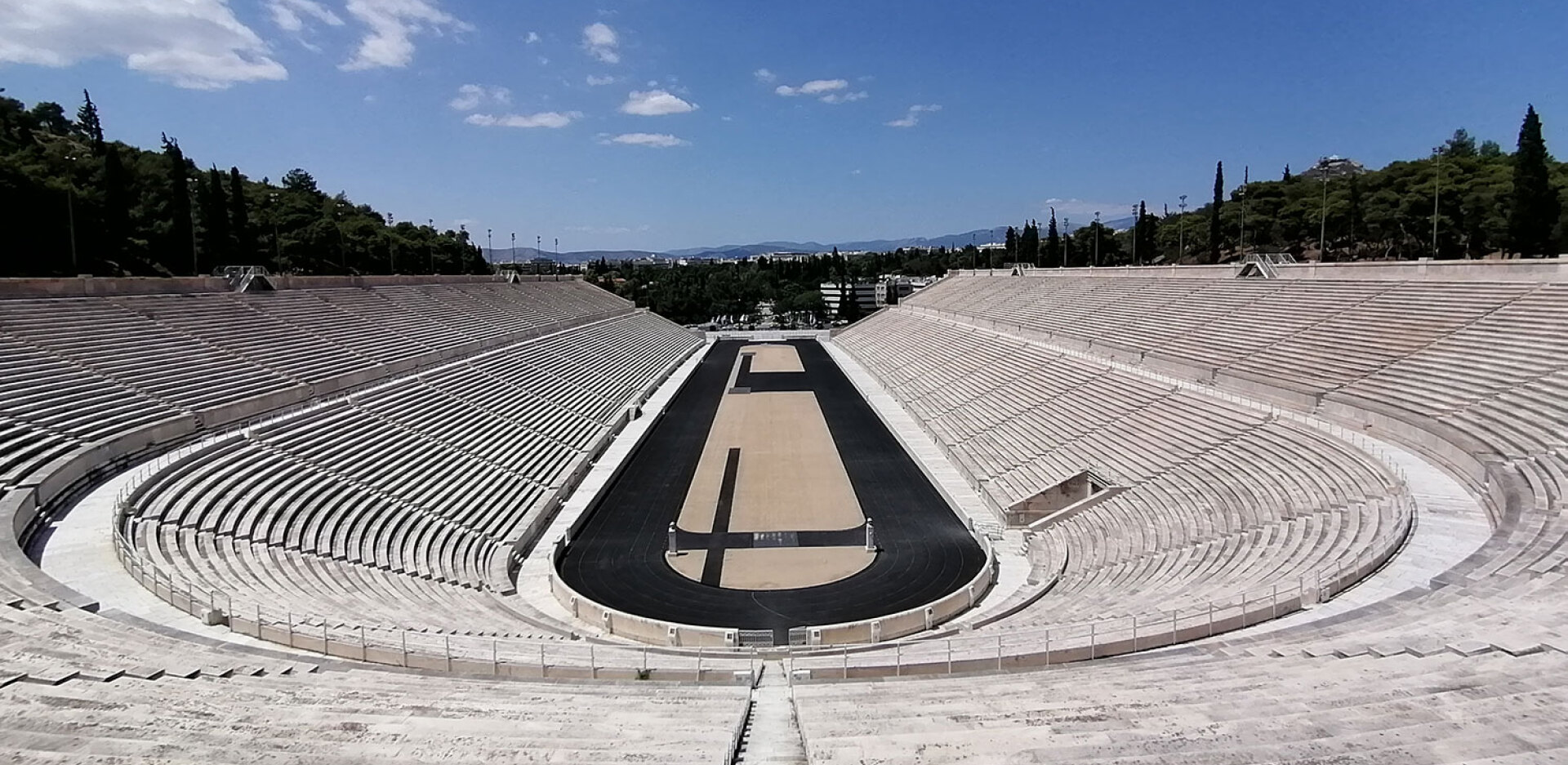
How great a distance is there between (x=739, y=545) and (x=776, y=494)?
15.2 ft

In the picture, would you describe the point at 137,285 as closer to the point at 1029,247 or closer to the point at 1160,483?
the point at 1160,483

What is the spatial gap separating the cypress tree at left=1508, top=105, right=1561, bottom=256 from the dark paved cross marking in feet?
118

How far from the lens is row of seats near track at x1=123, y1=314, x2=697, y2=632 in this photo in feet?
42.4

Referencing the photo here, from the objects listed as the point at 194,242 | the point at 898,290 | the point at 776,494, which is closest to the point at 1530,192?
the point at 776,494

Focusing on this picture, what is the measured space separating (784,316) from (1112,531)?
91.8 meters

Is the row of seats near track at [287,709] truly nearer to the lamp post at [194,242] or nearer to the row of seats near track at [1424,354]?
the row of seats near track at [1424,354]

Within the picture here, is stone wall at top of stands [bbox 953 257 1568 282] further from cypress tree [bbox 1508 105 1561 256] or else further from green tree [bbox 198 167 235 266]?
green tree [bbox 198 167 235 266]

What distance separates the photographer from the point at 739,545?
19.9m

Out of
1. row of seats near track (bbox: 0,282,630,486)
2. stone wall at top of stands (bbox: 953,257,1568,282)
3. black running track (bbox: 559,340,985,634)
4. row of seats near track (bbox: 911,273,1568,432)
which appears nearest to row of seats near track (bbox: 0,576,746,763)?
black running track (bbox: 559,340,985,634)

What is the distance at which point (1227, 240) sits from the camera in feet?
226

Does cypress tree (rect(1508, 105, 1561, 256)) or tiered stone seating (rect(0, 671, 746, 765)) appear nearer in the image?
tiered stone seating (rect(0, 671, 746, 765))

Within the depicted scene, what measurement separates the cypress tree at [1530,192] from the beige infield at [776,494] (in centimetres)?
3201

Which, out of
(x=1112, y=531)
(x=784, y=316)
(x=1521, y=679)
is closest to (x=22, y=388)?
(x=1112, y=531)

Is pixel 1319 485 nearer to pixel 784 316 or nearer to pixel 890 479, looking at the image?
pixel 890 479
